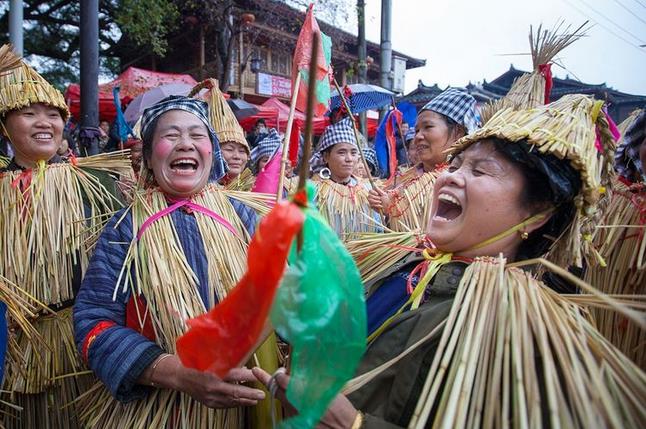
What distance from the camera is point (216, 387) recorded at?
1225mm

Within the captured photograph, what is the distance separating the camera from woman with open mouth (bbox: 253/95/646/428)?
0.90 metres

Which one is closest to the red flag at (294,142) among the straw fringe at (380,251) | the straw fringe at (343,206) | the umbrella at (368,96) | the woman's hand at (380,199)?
the straw fringe at (343,206)

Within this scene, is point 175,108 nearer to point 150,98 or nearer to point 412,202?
point 412,202

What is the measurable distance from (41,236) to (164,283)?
1049 mm

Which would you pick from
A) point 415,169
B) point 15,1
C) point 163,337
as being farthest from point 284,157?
point 15,1

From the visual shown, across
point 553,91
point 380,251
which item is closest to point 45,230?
point 380,251

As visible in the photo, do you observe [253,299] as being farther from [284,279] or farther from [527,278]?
[527,278]

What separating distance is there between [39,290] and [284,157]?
59.2 inches

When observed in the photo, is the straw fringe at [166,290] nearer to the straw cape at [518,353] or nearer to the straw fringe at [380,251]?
the straw fringe at [380,251]

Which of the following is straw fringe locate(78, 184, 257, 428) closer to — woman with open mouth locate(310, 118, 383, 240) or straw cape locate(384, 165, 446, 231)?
straw cape locate(384, 165, 446, 231)

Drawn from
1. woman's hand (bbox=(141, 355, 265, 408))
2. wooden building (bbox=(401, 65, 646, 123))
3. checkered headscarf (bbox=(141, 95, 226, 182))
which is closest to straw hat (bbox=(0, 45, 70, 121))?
checkered headscarf (bbox=(141, 95, 226, 182))

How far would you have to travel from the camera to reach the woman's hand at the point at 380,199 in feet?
9.32

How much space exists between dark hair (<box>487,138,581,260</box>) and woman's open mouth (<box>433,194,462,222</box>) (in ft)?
0.62

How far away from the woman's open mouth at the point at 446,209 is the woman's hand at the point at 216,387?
2.41 feet
